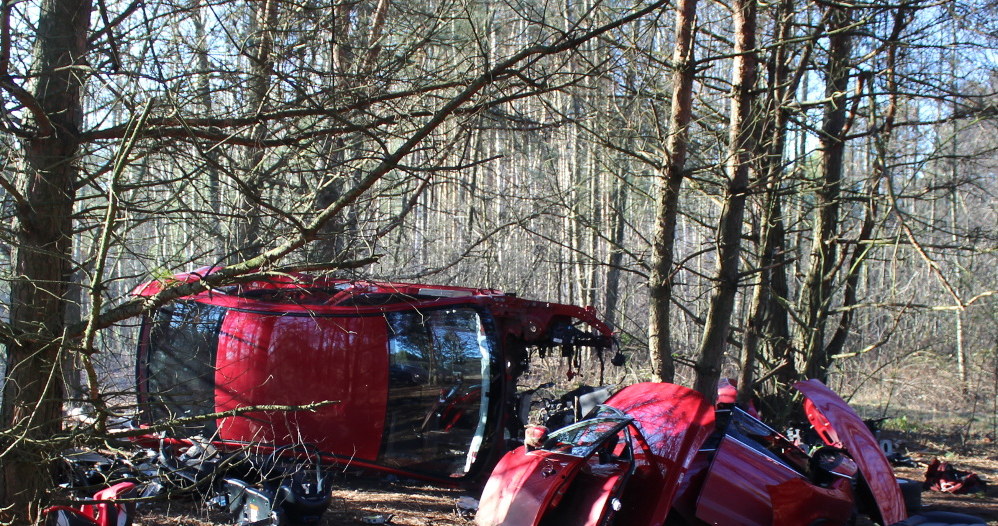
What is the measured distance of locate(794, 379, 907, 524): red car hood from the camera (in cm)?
633

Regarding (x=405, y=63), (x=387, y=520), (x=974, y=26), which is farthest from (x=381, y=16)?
(x=974, y=26)

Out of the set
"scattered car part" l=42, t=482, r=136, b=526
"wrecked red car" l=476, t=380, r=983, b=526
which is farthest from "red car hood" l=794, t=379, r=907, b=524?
"scattered car part" l=42, t=482, r=136, b=526

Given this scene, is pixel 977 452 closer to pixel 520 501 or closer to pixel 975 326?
pixel 520 501

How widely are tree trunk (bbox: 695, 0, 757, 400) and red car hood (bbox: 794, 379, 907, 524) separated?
2.86 ft

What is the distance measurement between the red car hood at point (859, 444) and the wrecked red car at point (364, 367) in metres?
3.01

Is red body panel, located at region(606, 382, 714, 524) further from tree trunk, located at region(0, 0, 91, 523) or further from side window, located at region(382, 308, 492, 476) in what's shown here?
tree trunk, located at region(0, 0, 91, 523)

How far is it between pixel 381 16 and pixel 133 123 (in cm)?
462

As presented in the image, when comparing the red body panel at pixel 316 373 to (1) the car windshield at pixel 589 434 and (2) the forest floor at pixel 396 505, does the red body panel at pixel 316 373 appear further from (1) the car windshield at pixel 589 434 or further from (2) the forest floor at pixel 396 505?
(1) the car windshield at pixel 589 434

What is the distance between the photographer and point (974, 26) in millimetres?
8836

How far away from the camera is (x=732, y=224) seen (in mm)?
7266

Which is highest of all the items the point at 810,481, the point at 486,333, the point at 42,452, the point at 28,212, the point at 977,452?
the point at 28,212

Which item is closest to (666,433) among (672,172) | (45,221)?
(672,172)

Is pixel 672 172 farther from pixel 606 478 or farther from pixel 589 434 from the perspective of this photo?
pixel 606 478

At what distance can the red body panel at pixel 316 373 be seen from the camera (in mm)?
8047
